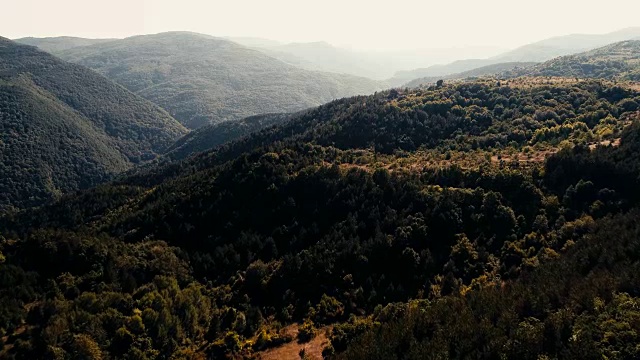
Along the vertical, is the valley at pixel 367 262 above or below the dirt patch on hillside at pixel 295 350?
above

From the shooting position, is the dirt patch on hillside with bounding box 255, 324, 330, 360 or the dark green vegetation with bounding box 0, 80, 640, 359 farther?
the dirt patch on hillside with bounding box 255, 324, 330, 360

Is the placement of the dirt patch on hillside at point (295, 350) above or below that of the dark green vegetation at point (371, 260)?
below

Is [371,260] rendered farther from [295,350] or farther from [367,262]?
[295,350]

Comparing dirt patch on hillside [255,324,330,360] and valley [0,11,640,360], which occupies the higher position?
valley [0,11,640,360]

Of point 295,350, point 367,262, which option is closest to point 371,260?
point 367,262

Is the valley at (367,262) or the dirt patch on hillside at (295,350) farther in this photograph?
the dirt patch on hillside at (295,350)

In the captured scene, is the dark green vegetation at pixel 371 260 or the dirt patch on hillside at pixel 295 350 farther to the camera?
the dirt patch on hillside at pixel 295 350

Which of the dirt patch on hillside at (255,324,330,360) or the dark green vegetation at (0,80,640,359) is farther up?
the dark green vegetation at (0,80,640,359)

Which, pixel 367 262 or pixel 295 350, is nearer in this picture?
pixel 295 350
